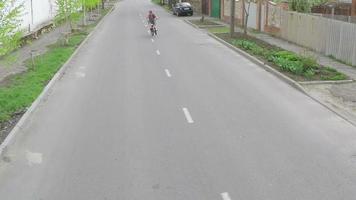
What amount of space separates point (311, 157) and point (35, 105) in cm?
776

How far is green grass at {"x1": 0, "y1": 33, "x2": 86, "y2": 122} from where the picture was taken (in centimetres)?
1398

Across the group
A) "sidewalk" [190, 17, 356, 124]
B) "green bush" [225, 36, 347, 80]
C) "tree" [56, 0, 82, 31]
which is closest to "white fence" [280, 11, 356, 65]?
"sidewalk" [190, 17, 356, 124]

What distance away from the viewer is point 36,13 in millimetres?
39281

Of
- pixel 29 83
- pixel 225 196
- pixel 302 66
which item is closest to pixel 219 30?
pixel 302 66

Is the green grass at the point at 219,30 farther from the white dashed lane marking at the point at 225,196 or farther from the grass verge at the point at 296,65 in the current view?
the white dashed lane marking at the point at 225,196

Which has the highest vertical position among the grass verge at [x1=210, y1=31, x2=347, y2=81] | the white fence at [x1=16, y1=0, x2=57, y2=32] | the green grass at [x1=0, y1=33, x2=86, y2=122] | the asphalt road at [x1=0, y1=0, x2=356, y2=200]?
the white fence at [x1=16, y1=0, x2=57, y2=32]

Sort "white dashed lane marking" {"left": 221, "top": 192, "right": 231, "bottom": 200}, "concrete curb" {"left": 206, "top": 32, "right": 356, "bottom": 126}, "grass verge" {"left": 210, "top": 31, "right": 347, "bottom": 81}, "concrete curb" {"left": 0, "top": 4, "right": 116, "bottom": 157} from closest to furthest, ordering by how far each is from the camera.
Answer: "white dashed lane marking" {"left": 221, "top": 192, "right": 231, "bottom": 200} < "concrete curb" {"left": 0, "top": 4, "right": 116, "bottom": 157} < "concrete curb" {"left": 206, "top": 32, "right": 356, "bottom": 126} < "grass verge" {"left": 210, "top": 31, "right": 347, "bottom": 81}

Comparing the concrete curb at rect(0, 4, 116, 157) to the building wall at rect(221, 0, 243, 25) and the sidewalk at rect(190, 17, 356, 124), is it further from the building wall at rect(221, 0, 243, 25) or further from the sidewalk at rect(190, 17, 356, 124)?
the building wall at rect(221, 0, 243, 25)

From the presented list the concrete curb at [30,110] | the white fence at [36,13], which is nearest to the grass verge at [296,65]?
the concrete curb at [30,110]

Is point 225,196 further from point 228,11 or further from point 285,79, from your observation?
point 228,11

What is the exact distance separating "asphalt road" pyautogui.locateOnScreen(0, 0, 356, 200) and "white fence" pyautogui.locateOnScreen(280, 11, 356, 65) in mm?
3833

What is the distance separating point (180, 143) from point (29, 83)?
26.5 feet

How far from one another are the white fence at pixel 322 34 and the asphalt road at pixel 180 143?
3.83 m

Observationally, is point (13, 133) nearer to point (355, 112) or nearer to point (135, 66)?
point (355, 112)
